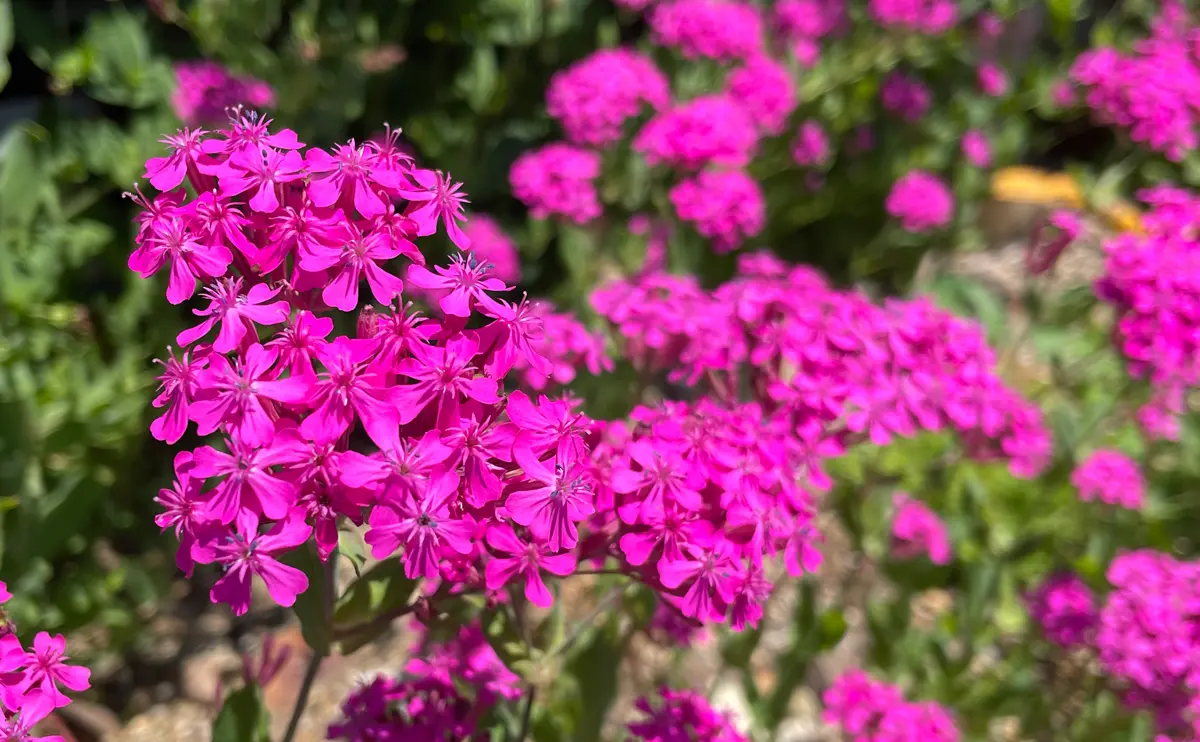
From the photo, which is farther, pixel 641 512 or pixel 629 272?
pixel 629 272

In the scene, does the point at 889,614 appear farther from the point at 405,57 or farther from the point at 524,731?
the point at 405,57

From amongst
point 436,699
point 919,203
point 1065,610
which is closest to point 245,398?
point 436,699

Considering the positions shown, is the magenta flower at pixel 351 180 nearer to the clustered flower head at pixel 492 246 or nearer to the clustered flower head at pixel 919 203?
the clustered flower head at pixel 492 246

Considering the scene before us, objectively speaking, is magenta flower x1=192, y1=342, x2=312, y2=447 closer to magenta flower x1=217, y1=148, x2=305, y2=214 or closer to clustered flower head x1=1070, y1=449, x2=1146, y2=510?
magenta flower x1=217, y1=148, x2=305, y2=214

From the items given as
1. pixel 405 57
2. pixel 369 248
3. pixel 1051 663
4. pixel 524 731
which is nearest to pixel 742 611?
pixel 524 731

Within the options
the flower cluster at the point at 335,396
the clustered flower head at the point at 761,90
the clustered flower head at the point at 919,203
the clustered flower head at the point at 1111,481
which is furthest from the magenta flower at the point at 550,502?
the clustered flower head at the point at 919,203

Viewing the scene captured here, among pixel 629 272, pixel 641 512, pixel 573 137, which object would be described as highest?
pixel 641 512

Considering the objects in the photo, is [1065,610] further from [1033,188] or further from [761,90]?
[1033,188]
